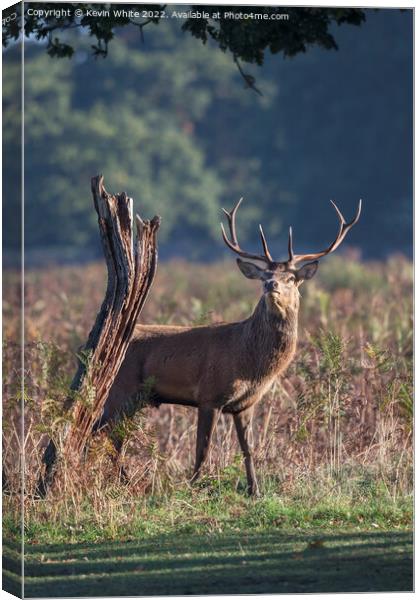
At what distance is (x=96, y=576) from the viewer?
27.1ft

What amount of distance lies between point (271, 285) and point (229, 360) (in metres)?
0.76

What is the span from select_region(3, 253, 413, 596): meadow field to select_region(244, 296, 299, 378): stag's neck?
323mm

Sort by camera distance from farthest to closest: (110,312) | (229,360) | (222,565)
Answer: (229,360)
(110,312)
(222,565)

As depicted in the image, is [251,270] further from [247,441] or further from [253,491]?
[253,491]

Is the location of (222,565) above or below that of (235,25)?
below

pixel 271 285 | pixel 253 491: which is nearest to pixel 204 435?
pixel 253 491

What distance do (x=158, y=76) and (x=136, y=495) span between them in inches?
1811

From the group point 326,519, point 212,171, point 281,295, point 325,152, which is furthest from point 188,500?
point 212,171

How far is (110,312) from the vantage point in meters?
9.58

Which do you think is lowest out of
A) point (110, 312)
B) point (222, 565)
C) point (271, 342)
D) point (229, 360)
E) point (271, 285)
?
point (222, 565)

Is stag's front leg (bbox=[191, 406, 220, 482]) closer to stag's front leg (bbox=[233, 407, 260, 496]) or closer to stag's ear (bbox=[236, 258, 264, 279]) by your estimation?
stag's front leg (bbox=[233, 407, 260, 496])

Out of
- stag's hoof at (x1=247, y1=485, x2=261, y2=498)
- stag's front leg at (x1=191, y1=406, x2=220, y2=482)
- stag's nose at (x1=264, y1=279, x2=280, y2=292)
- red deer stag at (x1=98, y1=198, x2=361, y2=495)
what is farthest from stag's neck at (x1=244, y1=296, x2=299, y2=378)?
stag's hoof at (x1=247, y1=485, x2=261, y2=498)

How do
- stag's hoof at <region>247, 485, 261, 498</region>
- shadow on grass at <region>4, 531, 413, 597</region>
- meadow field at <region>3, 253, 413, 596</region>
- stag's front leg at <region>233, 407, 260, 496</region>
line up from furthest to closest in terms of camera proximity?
1. stag's front leg at <region>233, 407, 260, 496</region>
2. stag's hoof at <region>247, 485, 261, 498</region>
3. meadow field at <region>3, 253, 413, 596</region>
4. shadow on grass at <region>4, 531, 413, 597</region>

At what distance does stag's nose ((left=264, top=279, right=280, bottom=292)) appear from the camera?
9.98m
